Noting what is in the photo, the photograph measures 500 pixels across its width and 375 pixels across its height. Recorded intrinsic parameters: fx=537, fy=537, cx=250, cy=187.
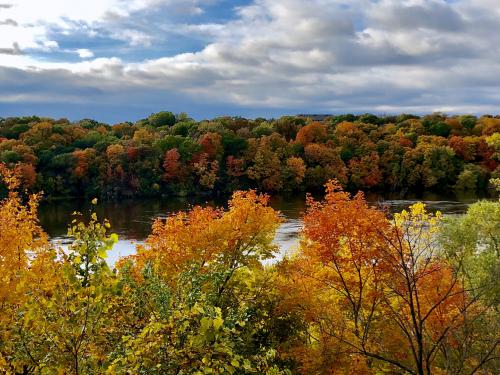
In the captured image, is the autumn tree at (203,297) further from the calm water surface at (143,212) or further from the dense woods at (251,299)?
the calm water surface at (143,212)

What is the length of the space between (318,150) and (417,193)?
2601 cm

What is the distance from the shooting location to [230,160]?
416 feet

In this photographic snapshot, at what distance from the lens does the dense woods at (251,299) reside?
920cm

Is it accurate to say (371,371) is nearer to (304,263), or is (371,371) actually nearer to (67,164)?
(304,263)

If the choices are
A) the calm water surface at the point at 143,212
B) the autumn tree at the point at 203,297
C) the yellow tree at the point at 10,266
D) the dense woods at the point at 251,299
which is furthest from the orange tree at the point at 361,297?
the calm water surface at the point at 143,212

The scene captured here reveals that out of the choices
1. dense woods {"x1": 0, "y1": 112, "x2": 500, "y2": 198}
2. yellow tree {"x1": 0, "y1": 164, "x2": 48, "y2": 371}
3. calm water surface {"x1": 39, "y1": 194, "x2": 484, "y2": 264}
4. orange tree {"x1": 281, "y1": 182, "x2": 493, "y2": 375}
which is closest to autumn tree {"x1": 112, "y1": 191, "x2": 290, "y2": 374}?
orange tree {"x1": 281, "y1": 182, "x2": 493, "y2": 375}

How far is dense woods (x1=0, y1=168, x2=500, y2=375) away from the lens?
362 inches

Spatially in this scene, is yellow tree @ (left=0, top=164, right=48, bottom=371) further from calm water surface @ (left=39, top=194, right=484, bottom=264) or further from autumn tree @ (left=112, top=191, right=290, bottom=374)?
calm water surface @ (left=39, top=194, right=484, bottom=264)

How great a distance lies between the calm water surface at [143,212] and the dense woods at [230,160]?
334 inches

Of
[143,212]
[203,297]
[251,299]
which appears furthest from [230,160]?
[203,297]

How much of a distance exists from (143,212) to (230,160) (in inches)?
1537

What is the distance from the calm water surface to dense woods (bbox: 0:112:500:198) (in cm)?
849

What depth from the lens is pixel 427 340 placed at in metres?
21.5

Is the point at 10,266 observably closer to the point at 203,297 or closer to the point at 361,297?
the point at 203,297
